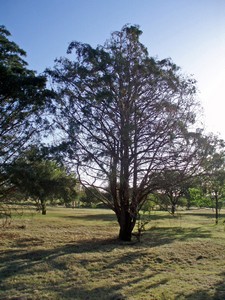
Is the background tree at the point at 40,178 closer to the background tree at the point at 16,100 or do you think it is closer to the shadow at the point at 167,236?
the background tree at the point at 16,100

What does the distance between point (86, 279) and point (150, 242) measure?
341 inches

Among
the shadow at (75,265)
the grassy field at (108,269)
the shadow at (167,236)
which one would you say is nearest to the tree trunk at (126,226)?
the grassy field at (108,269)

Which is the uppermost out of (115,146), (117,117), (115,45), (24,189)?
(115,45)

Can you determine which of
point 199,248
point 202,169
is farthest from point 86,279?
point 202,169

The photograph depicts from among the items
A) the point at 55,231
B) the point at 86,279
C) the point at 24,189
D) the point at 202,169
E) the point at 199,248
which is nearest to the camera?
the point at 86,279

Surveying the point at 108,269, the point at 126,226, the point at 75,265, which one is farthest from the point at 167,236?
the point at 75,265

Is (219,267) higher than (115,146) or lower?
lower

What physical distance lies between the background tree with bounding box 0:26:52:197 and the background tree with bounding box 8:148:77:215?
82 cm

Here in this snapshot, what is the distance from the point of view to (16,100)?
15.1 m

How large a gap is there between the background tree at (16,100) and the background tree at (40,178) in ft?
2.69

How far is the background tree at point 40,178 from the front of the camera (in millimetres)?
13531

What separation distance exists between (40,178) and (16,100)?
4.20 m

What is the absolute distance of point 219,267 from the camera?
1135 cm

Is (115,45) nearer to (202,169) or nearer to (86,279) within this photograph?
(202,169)
